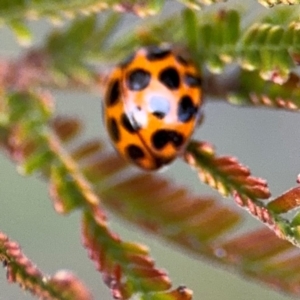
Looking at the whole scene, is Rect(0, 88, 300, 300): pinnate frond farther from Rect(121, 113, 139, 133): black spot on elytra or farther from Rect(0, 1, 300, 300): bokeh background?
Rect(0, 1, 300, 300): bokeh background

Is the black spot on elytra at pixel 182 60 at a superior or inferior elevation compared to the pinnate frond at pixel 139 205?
superior

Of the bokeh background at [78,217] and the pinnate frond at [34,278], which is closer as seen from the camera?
the pinnate frond at [34,278]

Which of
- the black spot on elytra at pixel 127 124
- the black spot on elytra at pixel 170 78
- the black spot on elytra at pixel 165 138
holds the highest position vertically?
the black spot on elytra at pixel 170 78

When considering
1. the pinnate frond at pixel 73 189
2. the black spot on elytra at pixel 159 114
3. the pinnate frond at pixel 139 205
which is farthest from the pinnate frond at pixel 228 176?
the black spot on elytra at pixel 159 114

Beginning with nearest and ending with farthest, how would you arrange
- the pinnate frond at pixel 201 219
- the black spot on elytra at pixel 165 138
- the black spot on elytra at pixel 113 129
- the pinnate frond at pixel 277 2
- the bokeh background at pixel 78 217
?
the pinnate frond at pixel 277 2 → the pinnate frond at pixel 201 219 → the black spot on elytra at pixel 165 138 → the black spot on elytra at pixel 113 129 → the bokeh background at pixel 78 217

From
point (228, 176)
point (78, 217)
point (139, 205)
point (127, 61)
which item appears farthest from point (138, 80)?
point (78, 217)

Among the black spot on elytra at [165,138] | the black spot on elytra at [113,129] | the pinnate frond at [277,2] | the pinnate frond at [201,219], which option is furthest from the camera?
the black spot on elytra at [113,129]

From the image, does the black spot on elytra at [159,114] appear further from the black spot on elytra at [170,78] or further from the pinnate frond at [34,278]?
the pinnate frond at [34,278]
